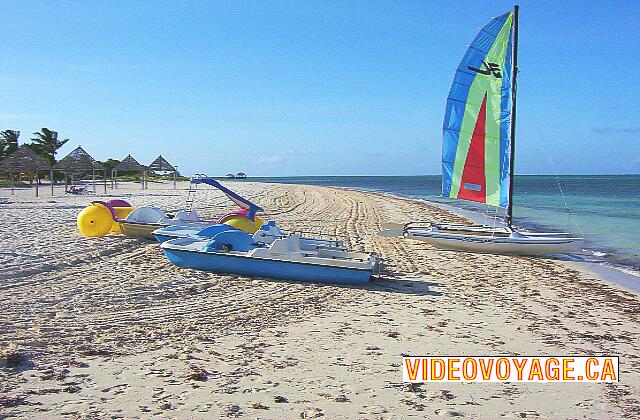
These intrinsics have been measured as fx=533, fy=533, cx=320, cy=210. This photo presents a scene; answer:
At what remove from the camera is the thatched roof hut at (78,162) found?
32.8 m

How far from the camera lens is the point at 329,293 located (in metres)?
7.64

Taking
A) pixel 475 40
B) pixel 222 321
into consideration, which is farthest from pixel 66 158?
pixel 222 321

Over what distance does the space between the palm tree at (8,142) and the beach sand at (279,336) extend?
40.4m

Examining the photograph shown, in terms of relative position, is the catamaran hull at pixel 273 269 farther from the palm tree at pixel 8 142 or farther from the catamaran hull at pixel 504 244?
the palm tree at pixel 8 142

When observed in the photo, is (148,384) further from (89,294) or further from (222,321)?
(89,294)

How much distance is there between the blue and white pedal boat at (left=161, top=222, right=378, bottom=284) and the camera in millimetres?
8078

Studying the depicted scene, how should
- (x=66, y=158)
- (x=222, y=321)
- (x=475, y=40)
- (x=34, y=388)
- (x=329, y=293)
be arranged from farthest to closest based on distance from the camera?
(x=66, y=158), (x=475, y=40), (x=329, y=293), (x=222, y=321), (x=34, y=388)

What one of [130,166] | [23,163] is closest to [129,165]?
[130,166]

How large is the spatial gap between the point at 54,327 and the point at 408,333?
148 inches

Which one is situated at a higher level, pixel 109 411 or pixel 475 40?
pixel 475 40

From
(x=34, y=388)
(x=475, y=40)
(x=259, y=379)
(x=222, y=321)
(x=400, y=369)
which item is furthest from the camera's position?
(x=475, y=40)

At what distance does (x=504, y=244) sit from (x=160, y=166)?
30783 millimetres

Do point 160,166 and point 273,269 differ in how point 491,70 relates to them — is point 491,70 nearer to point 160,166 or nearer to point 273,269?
point 273,269

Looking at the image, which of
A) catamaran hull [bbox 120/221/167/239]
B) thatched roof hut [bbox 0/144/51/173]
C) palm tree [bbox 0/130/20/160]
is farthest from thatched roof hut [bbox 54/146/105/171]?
catamaran hull [bbox 120/221/167/239]
